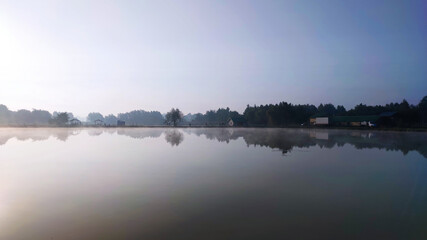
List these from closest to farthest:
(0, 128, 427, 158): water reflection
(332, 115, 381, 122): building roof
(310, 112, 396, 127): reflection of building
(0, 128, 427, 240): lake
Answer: (0, 128, 427, 240): lake, (0, 128, 427, 158): water reflection, (310, 112, 396, 127): reflection of building, (332, 115, 381, 122): building roof

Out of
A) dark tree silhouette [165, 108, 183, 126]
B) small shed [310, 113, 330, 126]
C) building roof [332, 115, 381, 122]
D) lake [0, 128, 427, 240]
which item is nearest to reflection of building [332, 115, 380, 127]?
building roof [332, 115, 381, 122]

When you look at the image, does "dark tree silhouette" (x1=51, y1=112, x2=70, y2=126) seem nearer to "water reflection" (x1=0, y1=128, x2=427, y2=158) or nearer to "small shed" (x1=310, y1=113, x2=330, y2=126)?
"water reflection" (x1=0, y1=128, x2=427, y2=158)

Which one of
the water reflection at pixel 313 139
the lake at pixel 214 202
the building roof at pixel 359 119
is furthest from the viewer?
the building roof at pixel 359 119

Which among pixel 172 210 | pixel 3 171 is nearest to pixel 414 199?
pixel 172 210

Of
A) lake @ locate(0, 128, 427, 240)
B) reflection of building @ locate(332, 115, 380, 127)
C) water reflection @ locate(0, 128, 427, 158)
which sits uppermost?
reflection of building @ locate(332, 115, 380, 127)

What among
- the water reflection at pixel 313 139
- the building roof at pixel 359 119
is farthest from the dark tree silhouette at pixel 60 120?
the building roof at pixel 359 119

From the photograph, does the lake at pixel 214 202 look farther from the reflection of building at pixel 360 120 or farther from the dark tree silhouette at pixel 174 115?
the dark tree silhouette at pixel 174 115

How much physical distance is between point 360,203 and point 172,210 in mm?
6615

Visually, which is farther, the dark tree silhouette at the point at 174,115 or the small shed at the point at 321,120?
the dark tree silhouette at the point at 174,115

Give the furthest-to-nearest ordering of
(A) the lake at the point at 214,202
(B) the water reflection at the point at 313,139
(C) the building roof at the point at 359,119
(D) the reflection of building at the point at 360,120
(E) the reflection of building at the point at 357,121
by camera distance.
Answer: (C) the building roof at the point at 359,119, (E) the reflection of building at the point at 357,121, (D) the reflection of building at the point at 360,120, (B) the water reflection at the point at 313,139, (A) the lake at the point at 214,202

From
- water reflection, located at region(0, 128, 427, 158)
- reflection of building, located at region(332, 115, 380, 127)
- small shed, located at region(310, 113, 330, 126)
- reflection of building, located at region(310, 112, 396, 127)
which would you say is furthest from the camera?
small shed, located at region(310, 113, 330, 126)

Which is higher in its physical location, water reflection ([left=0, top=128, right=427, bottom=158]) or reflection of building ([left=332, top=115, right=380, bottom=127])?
reflection of building ([left=332, top=115, right=380, bottom=127])

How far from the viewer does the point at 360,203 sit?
952cm

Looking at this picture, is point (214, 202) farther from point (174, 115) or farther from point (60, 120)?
point (60, 120)
